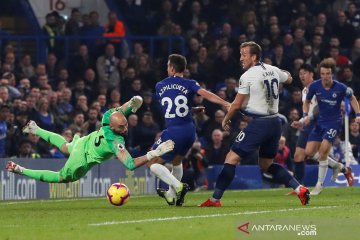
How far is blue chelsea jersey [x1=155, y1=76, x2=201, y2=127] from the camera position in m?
17.0

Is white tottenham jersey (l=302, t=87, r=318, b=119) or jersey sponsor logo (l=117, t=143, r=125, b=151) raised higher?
white tottenham jersey (l=302, t=87, r=318, b=119)

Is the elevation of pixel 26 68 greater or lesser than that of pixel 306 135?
greater

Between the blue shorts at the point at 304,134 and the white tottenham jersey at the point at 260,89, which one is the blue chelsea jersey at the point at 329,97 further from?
the white tottenham jersey at the point at 260,89

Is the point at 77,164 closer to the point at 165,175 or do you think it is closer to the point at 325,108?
the point at 165,175

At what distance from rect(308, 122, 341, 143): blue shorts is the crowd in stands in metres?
4.49

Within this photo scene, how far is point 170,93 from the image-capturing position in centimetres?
1702

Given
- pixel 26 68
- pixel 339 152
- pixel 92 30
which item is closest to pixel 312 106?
pixel 339 152


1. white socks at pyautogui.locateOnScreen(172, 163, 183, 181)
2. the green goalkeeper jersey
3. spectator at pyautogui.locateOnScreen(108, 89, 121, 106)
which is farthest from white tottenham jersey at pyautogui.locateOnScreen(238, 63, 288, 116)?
spectator at pyautogui.locateOnScreen(108, 89, 121, 106)

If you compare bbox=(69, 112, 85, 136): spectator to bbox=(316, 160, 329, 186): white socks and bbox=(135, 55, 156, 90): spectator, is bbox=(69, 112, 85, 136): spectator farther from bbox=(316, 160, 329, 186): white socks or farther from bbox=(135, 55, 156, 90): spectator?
bbox=(316, 160, 329, 186): white socks

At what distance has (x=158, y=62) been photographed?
28797 mm

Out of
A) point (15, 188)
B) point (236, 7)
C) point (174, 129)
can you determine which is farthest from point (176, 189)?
point (236, 7)

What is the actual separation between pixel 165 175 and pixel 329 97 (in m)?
4.99

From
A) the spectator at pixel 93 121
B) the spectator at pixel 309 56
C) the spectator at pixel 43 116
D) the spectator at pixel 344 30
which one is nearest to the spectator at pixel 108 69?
the spectator at pixel 93 121

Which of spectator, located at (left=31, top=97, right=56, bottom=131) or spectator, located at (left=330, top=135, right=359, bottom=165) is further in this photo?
spectator, located at (left=330, top=135, right=359, bottom=165)
